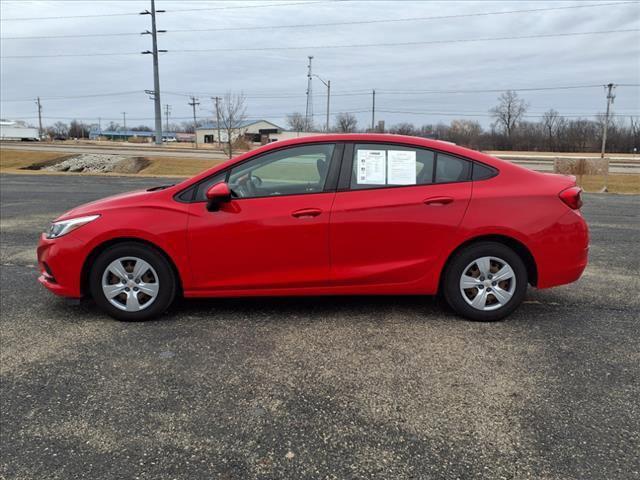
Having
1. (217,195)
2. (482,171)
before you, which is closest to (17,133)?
(217,195)

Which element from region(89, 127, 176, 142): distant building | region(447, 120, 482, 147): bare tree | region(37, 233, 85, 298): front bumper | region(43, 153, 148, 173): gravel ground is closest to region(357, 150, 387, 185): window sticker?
region(37, 233, 85, 298): front bumper

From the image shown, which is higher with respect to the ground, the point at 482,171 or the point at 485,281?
the point at 482,171

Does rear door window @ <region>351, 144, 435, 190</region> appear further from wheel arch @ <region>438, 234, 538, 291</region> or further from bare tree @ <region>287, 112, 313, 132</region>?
bare tree @ <region>287, 112, 313, 132</region>

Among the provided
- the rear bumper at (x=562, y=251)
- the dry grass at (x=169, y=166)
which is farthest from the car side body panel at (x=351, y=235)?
the dry grass at (x=169, y=166)

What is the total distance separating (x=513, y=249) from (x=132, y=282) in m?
3.20

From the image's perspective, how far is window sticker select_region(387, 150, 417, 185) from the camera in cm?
429

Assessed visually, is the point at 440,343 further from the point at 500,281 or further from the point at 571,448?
the point at 571,448

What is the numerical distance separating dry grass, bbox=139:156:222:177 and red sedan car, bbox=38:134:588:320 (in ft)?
85.9

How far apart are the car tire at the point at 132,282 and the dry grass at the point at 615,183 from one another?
19.4 meters

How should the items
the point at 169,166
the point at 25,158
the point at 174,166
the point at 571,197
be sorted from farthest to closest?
1. the point at 25,158
2. the point at 169,166
3. the point at 174,166
4. the point at 571,197

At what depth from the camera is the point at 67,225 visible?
4320 mm

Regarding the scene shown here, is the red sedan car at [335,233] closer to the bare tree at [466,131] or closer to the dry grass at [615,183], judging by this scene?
the dry grass at [615,183]

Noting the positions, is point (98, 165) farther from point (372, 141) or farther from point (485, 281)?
point (485, 281)

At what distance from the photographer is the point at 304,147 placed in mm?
4359
